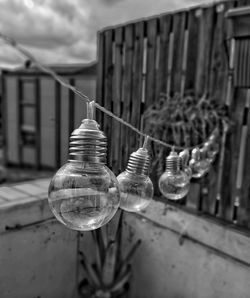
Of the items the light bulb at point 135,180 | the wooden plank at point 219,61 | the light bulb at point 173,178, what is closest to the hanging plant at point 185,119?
the wooden plank at point 219,61

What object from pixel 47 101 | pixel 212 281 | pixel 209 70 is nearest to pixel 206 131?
pixel 209 70

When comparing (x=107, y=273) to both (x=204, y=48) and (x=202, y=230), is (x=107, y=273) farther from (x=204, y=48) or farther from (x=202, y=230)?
(x=204, y=48)

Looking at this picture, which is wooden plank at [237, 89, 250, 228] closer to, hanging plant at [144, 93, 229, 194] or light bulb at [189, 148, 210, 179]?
hanging plant at [144, 93, 229, 194]

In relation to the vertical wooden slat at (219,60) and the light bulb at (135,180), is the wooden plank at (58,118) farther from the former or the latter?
the light bulb at (135,180)

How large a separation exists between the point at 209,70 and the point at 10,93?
625cm

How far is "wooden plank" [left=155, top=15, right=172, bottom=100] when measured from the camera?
2.01 m

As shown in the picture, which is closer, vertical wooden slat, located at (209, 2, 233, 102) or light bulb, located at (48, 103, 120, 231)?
light bulb, located at (48, 103, 120, 231)

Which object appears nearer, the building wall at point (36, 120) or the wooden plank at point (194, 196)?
the wooden plank at point (194, 196)

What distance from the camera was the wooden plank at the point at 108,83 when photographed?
3.26ft

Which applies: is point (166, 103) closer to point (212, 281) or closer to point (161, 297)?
point (212, 281)


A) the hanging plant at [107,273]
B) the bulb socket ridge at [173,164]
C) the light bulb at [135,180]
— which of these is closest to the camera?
the light bulb at [135,180]

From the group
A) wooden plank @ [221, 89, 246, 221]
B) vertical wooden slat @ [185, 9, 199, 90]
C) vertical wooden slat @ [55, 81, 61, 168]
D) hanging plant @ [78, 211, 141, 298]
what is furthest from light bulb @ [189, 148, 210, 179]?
vertical wooden slat @ [55, 81, 61, 168]

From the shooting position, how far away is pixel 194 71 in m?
1.97

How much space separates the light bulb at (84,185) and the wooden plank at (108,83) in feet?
1.16
